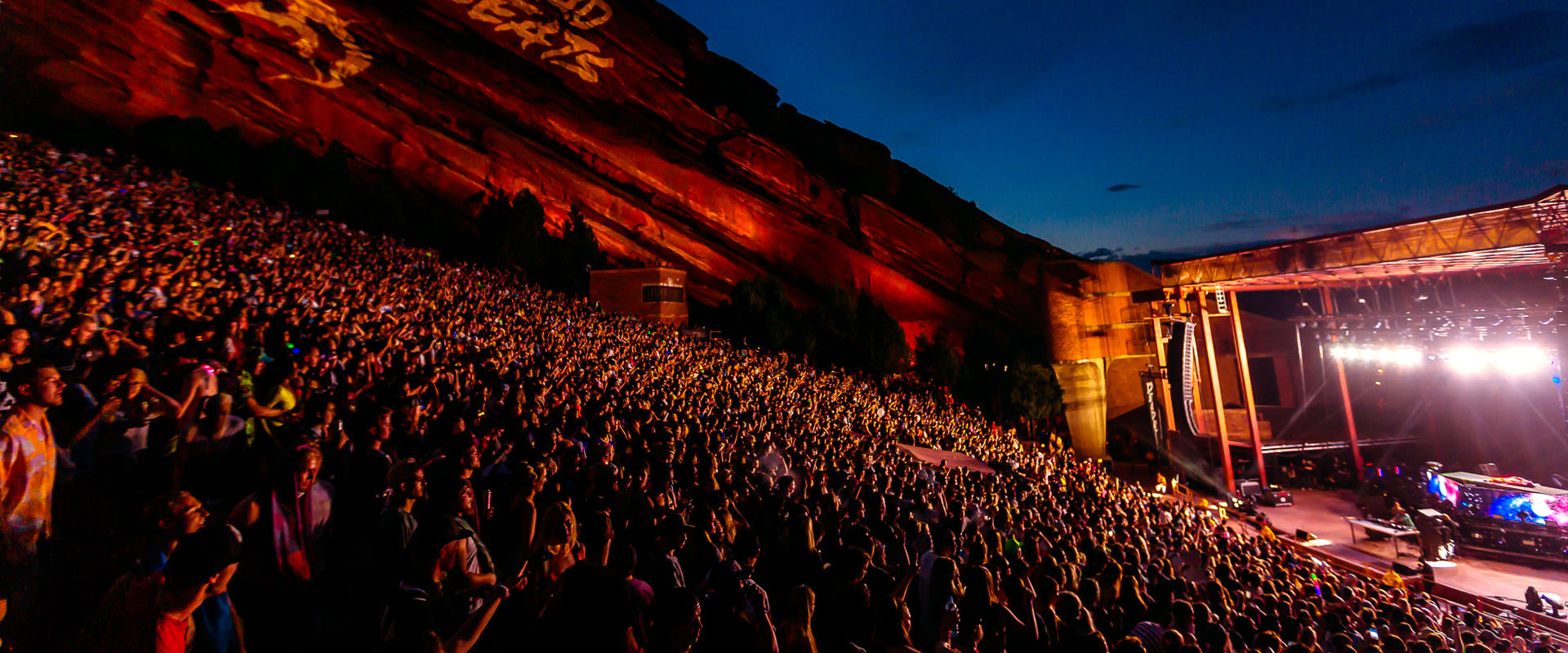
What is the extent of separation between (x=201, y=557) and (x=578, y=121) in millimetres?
29952

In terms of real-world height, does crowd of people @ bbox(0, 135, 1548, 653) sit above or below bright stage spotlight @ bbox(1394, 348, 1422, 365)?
below

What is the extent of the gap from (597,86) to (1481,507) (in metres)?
32.4

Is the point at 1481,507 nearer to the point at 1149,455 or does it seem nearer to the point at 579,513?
the point at 1149,455

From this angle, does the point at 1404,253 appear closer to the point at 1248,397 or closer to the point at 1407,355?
the point at 1248,397

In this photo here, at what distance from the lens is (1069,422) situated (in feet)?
96.2

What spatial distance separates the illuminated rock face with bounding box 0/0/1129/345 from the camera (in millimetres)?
23312

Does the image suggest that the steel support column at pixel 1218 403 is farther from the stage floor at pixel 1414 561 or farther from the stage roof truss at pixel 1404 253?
the stage floor at pixel 1414 561

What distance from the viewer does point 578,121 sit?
2916 centimetres

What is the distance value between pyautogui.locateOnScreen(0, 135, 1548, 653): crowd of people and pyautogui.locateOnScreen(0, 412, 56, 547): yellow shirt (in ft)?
0.04

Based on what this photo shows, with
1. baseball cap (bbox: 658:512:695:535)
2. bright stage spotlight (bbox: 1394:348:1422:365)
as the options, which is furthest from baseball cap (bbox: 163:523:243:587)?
bright stage spotlight (bbox: 1394:348:1422:365)

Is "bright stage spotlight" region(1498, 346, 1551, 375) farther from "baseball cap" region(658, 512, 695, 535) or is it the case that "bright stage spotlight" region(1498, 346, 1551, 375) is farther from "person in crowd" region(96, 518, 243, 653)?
"person in crowd" region(96, 518, 243, 653)

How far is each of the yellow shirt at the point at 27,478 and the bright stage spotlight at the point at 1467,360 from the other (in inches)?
1062

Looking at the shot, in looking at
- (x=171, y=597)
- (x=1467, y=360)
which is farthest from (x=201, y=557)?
(x=1467, y=360)

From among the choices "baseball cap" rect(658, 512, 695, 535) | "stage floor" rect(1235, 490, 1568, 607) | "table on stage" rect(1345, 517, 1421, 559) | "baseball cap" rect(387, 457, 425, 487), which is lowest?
"stage floor" rect(1235, 490, 1568, 607)
